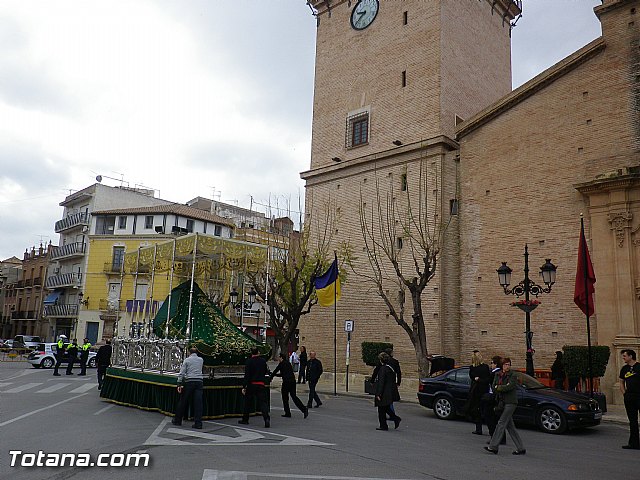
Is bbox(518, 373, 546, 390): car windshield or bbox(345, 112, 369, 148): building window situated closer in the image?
bbox(518, 373, 546, 390): car windshield

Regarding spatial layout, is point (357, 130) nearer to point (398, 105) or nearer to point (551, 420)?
point (398, 105)

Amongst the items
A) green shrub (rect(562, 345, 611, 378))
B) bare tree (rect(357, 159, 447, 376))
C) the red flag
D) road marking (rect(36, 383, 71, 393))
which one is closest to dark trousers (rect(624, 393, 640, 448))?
the red flag

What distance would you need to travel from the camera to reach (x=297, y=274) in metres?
25.3

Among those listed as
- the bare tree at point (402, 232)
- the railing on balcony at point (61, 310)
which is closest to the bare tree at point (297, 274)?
the bare tree at point (402, 232)

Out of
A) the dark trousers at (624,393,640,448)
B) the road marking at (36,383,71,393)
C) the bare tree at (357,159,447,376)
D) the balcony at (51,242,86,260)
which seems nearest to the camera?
the dark trousers at (624,393,640,448)

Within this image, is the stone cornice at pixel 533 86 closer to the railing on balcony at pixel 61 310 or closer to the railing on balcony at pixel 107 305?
the railing on balcony at pixel 107 305

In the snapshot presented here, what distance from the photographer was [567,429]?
12.0 meters

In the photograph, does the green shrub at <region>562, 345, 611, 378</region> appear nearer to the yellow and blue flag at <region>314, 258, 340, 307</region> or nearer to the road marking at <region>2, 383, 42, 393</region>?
the yellow and blue flag at <region>314, 258, 340, 307</region>

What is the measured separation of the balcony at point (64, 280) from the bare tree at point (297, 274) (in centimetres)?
2793

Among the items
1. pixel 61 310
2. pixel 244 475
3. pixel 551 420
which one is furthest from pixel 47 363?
pixel 244 475

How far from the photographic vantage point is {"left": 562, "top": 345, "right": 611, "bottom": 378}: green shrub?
1745 centimetres

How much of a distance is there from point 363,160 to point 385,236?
152 inches

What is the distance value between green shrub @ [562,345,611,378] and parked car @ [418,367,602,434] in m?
5.20

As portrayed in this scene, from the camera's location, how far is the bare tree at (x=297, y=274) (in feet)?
82.3
